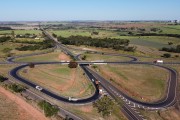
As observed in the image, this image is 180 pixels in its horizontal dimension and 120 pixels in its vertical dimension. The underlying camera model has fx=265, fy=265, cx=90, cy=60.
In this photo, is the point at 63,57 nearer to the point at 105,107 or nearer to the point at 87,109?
the point at 87,109

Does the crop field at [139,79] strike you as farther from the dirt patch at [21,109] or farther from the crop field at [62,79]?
the dirt patch at [21,109]

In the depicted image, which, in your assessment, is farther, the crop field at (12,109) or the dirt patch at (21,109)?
the dirt patch at (21,109)

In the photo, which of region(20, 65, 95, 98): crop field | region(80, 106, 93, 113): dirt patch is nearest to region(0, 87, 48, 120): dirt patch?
region(80, 106, 93, 113): dirt patch

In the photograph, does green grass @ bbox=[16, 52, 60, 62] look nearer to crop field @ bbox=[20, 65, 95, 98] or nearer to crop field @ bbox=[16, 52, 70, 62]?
crop field @ bbox=[16, 52, 70, 62]

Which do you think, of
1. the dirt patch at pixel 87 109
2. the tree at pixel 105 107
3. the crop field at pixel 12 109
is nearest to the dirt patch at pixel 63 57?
the dirt patch at pixel 87 109

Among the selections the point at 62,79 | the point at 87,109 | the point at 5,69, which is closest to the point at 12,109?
the point at 87,109
